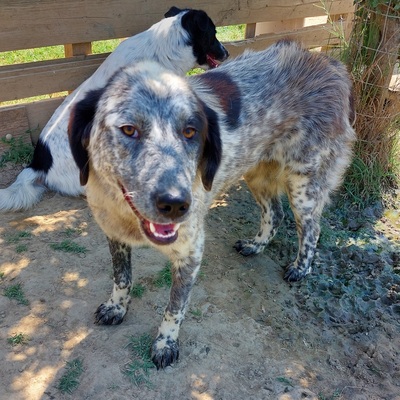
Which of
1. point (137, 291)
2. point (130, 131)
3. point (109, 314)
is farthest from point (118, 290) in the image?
point (130, 131)

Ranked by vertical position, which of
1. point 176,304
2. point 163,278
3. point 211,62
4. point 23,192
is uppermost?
point 211,62

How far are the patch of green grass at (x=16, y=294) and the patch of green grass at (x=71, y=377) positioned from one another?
0.62 meters

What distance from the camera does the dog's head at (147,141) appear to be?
7.39ft

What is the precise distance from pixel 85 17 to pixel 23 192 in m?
1.84

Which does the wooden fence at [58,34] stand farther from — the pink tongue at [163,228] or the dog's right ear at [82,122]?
the pink tongue at [163,228]

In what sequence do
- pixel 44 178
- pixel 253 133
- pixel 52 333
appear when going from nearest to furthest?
A: pixel 52 333 → pixel 253 133 → pixel 44 178

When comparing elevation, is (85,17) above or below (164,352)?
above

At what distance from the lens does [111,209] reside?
2.78 m

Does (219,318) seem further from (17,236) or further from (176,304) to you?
(17,236)

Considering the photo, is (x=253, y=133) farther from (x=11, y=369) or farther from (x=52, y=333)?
(x=11, y=369)

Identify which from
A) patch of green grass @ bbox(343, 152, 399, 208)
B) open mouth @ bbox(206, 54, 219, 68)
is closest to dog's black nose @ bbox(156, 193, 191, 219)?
patch of green grass @ bbox(343, 152, 399, 208)

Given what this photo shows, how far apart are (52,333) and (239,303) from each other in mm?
1305

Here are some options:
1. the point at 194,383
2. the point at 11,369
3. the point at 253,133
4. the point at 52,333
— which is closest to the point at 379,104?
the point at 253,133

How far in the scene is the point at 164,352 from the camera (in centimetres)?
292
